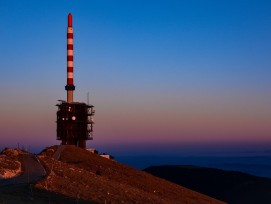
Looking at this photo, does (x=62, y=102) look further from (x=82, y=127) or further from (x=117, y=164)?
(x=117, y=164)

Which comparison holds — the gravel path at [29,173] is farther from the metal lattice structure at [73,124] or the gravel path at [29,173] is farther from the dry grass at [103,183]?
the metal lattice structure at [73,124]

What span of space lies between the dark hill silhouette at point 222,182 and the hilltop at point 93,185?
59349 mm

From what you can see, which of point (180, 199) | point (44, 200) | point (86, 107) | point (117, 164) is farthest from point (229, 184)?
point (44, 200)

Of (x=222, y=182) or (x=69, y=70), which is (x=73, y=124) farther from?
(x=222, y=182)

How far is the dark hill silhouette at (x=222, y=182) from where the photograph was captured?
118m

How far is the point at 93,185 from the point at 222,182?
10001 cm

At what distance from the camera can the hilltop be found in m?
32.3

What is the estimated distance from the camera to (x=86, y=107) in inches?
3632

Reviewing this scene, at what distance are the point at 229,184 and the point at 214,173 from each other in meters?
12.6

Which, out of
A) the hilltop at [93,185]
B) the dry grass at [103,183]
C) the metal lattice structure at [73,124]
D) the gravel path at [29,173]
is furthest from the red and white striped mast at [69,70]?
the gravel path at [29,173]

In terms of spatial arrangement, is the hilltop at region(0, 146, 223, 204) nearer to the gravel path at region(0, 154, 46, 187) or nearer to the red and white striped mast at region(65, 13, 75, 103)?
the gravel path at region(0, 154, 46, 187)

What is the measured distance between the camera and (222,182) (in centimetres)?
13550

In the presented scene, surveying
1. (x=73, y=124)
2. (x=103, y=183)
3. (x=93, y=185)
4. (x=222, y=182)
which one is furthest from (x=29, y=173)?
(x=222, y=182)

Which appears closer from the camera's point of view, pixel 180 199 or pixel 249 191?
pixel 180 199
